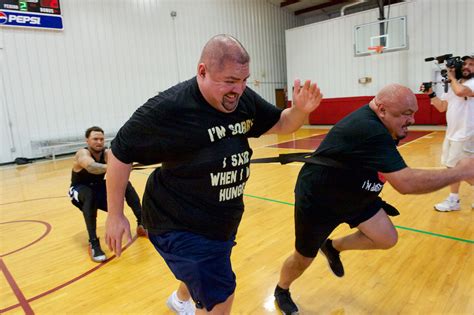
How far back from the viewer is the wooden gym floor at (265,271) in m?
2.58

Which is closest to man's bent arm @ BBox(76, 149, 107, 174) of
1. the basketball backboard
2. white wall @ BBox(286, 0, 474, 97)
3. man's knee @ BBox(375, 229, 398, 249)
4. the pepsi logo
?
man's knee @ BBox(375, 229, 398, 249)

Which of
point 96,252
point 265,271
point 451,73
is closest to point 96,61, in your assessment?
point 96,252

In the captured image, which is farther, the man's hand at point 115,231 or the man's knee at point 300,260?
the man's knee at point 300,260

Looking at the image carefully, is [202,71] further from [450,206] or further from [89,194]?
[450,206]

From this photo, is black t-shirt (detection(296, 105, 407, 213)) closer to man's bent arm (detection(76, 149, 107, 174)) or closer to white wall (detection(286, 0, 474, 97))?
man's bent arm (detection(76, 149, 107, 174))

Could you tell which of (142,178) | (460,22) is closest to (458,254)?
(142,178)

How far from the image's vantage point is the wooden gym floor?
8.46ft

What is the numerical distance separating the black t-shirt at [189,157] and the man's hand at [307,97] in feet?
1.21

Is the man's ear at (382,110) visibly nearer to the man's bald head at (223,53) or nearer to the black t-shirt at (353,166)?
the black t-shirt at (353,166)

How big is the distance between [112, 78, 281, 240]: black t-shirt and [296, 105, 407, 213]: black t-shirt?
2.07 ft

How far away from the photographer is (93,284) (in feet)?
10.0

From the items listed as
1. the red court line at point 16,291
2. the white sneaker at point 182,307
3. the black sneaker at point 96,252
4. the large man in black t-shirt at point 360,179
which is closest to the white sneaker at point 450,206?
the large man in black t-shirt at point 360,179

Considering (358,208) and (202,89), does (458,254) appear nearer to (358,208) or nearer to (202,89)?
(358,208)

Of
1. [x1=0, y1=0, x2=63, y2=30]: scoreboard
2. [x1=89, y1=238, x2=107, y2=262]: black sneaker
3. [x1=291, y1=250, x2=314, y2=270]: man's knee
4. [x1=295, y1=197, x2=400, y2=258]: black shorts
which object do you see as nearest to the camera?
[x1=295, y1=197, x2=400, y2=258]: black shorts
